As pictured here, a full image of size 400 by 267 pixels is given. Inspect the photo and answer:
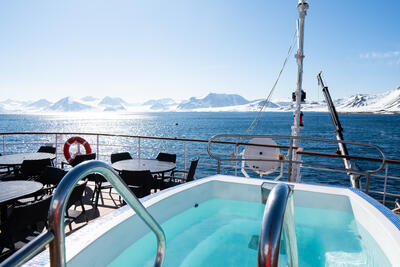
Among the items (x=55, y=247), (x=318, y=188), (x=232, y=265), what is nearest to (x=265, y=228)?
(x=55, y=247)

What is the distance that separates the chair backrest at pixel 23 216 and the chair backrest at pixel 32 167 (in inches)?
76.3

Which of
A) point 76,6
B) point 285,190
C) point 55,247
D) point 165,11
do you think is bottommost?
point 55,247

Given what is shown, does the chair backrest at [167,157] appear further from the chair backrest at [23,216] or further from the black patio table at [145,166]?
the chair backrest at [23,216]

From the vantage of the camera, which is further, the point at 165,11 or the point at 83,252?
the point at 165,11

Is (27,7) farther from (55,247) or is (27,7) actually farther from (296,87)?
(55,247)

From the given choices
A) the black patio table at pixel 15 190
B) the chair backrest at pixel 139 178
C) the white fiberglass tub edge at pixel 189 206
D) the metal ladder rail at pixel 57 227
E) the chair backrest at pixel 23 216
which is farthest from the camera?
the chair backrest at pixel 139 178

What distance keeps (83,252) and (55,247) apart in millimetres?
910

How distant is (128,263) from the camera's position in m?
1.88

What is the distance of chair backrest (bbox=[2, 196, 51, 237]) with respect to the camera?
1.67 meters

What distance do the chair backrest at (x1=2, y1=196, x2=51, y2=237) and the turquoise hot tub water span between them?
25.7 inches

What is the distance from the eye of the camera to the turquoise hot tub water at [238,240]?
2104 millimetres

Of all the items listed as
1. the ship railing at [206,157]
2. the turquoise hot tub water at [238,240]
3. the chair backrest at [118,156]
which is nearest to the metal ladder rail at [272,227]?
the turquoise hot tub water at [238,240]

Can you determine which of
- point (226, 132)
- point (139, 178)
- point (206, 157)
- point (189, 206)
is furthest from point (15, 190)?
point (226, 132)

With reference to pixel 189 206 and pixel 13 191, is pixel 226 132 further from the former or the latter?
pixel 13 191
